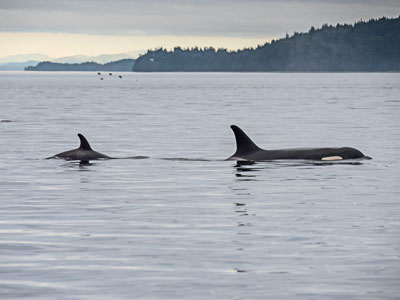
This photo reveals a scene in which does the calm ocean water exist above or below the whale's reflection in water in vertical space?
above

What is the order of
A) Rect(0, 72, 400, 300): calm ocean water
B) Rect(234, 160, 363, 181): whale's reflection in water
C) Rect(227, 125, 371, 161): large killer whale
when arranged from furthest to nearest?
Rect(227, 125, 371, 161): large killer whale
Rect(234, 160, 363, 181): whale's reflection in water
Rect(0, 72, 400, 300): calm ocean water

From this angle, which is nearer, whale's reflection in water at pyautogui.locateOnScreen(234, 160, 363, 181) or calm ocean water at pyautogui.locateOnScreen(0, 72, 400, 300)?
calm ocean water at pyautogui.locateOnScreen(0, 72, 400, 300)

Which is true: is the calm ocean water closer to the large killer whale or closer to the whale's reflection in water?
the whale's reflection in water

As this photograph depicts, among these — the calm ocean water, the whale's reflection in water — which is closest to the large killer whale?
the whale's reflection in water

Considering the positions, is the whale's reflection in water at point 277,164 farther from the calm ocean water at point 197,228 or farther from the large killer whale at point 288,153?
the large killer whale at point 288,153

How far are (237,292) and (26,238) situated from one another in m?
5.24

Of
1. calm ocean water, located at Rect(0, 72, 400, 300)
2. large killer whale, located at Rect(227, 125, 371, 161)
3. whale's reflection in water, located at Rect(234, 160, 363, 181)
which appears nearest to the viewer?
calm ocean water, located at Rect(0, 72, 400, 300)

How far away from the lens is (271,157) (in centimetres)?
3048

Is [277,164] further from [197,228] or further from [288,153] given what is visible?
[197,228]

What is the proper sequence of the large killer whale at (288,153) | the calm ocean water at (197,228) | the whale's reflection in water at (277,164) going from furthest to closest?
the large killer whale at (288,153) → the whale's reflection in water at (277,164) → the calm ocean water at (197,228)

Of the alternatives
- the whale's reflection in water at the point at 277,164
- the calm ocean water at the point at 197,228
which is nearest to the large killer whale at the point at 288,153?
the whale's reflection in water at the point at 277,164

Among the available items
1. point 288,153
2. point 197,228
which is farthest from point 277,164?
point 197,228

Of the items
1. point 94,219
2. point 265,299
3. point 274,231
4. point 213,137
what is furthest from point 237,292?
point 213,137

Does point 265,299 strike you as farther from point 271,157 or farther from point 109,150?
point 109,150
